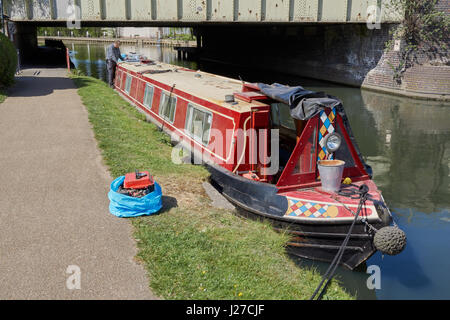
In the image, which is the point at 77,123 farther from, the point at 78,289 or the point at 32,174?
the point at 78,289

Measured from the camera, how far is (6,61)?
14578mm

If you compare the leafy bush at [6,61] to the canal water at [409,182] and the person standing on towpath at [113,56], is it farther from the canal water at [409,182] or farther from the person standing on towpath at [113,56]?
the canal water at [409,182]

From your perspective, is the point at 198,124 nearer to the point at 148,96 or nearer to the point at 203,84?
the point at 203,84

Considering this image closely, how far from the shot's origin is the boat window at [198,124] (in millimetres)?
8367

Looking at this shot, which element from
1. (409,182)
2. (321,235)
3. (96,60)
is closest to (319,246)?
(321,235)

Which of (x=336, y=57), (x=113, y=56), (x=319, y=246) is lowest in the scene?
(x=319, y=246)

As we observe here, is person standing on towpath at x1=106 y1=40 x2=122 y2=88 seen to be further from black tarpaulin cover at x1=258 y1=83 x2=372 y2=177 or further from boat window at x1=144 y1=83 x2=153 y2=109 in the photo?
black tarpaulin cover at x1=258 y1=83 x2=372 y2=177

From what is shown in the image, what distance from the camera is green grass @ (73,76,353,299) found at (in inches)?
180

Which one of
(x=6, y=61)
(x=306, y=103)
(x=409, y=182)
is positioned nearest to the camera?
→ (x=306, y=103)

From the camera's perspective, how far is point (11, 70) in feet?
49.8

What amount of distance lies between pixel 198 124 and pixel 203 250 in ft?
13.4

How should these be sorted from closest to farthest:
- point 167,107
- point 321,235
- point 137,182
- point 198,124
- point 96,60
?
1. point 137,182
2. point 321,235
3. point 198,124
4. point 167,107
5. point 96,60

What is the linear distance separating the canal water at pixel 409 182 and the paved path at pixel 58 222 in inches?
119
